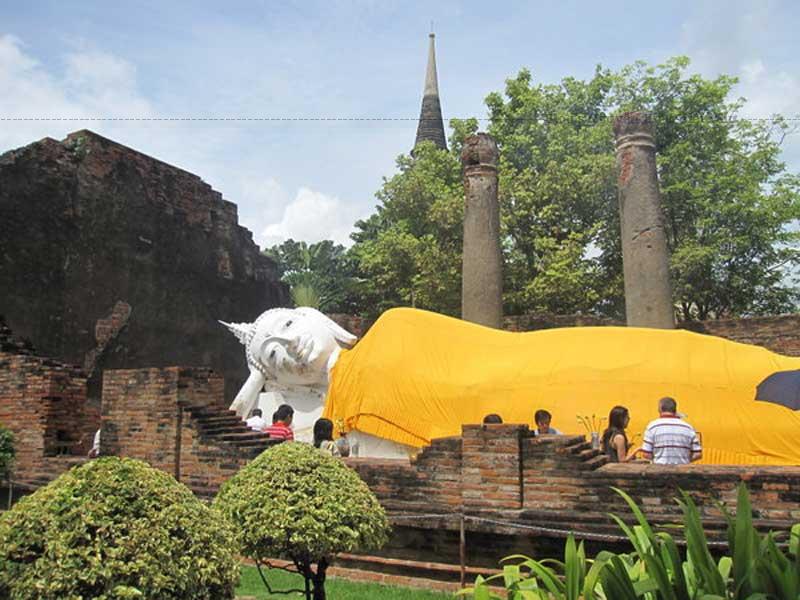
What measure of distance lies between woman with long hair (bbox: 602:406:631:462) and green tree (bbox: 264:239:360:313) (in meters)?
15.1

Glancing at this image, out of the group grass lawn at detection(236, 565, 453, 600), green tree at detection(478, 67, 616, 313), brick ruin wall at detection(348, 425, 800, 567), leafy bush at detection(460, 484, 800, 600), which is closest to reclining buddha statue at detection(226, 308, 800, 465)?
brick ruin wall at detection(348, 425, 800, 567)

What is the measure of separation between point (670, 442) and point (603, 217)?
14.0 metres

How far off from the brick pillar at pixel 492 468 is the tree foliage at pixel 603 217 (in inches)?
480

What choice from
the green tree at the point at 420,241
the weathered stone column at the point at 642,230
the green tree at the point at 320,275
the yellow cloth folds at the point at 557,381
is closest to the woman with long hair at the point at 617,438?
the yellow cloth folds at the point at 557,381

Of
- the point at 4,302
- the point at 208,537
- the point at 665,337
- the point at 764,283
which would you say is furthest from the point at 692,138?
the point at 208,537

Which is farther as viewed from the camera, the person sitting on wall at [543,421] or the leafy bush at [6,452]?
the leafy bush at [6,452]

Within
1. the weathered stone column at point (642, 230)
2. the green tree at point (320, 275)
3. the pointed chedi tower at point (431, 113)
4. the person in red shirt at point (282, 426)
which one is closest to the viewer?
the person in red shirt at point (282, 426)

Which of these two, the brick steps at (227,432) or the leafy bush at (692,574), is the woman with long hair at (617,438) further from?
the leafy bush at (692,574)

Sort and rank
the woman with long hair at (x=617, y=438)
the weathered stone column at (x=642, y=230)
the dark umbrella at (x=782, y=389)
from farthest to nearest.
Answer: the weathered stone column at (x=642, y=230) < the dark umbrella at (x=782, y=389) < the woman with long hair at (x=617, y=438)

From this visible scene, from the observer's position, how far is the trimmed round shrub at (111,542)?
10.2 feet

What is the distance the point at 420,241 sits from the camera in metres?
20.0

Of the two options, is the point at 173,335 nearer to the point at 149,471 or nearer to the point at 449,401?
the point at 449,401

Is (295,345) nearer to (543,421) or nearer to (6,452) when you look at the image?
(6,452)

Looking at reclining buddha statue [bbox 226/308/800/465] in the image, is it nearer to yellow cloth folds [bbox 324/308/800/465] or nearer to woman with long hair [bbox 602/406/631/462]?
yellow cloth folds [bbox 324/308/800/465]
